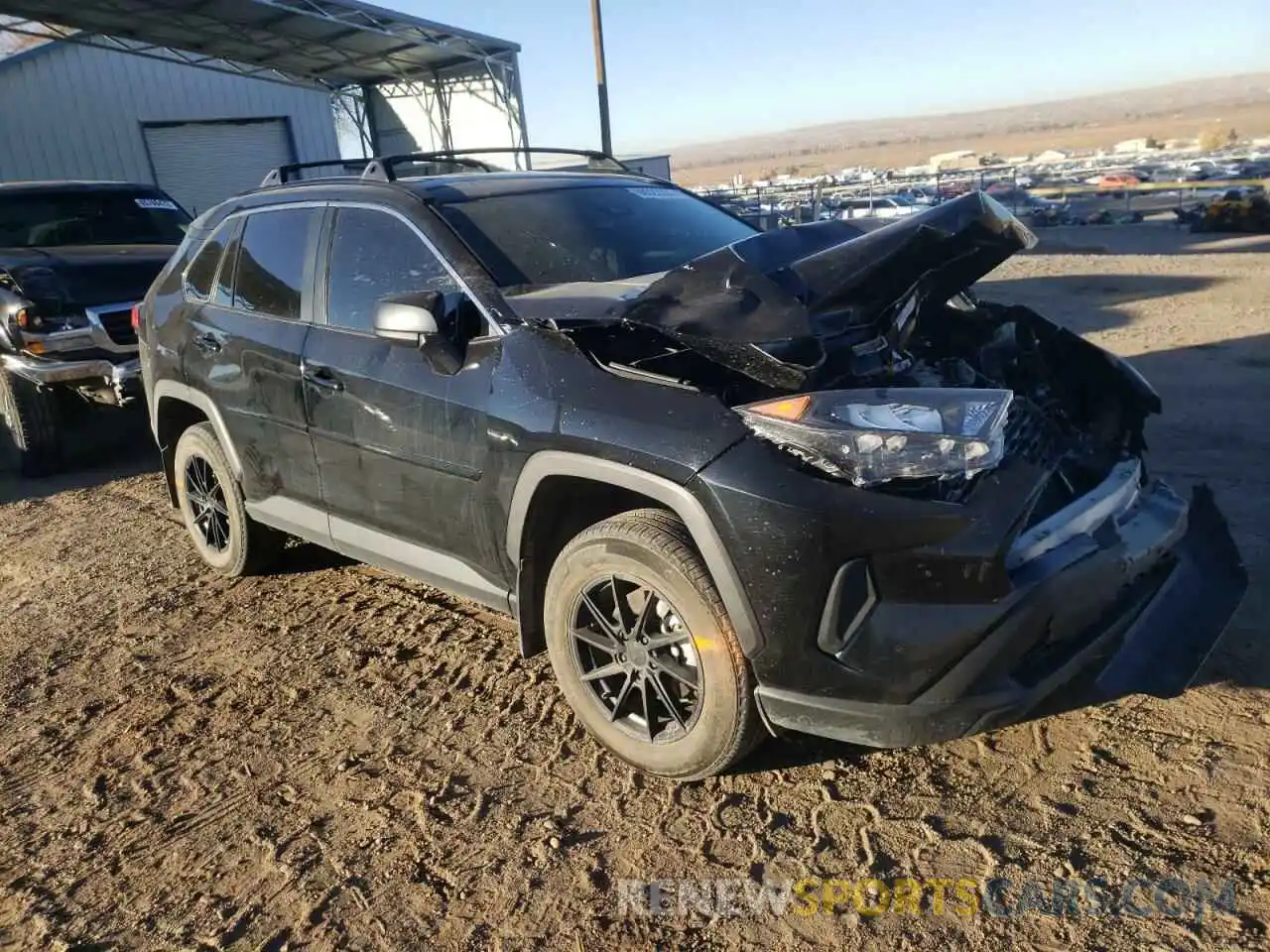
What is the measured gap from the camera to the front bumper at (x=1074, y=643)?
2482 millimetres

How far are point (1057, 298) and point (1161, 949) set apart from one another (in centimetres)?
1113

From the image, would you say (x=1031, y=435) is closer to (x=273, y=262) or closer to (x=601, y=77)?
(x=273, y=262)

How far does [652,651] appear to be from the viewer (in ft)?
9.39

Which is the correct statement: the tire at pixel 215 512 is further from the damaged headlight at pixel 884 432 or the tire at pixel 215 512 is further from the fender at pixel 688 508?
the damaged headlight at pixel 884 432

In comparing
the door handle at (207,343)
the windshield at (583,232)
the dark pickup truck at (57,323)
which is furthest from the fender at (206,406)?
the dark pickup truck at (57,323)

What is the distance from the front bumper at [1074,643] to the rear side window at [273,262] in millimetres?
2670

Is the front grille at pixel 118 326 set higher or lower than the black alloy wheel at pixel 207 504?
higher

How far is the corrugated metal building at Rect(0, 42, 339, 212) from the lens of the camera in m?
17.8

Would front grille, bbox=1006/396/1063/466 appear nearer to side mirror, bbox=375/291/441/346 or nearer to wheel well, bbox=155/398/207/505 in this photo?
side mirror, bbox=375/291/441/346

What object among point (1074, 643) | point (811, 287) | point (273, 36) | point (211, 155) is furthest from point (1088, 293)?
point (211, 155)

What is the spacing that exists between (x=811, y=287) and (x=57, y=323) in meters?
6.27

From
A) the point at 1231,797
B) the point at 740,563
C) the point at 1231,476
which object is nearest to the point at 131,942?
the point at 740,563

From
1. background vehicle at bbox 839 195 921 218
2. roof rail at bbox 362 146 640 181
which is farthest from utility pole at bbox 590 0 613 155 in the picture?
roof rail at bbox 362 146 640 181

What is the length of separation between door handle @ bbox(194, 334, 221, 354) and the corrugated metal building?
16646 mm
